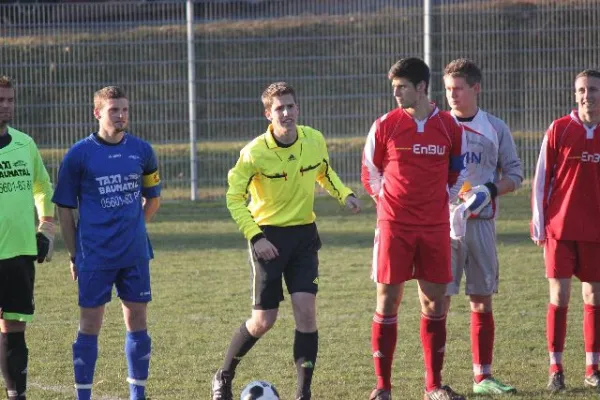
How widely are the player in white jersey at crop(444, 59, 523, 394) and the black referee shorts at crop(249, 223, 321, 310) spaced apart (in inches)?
36.2

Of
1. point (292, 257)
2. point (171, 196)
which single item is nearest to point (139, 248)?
point (292, 257)

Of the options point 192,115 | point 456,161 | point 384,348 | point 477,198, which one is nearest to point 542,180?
point 477,198

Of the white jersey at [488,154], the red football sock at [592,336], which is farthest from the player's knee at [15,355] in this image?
the red football sock at [592,336]

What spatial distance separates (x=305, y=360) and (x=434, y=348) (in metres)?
0.78

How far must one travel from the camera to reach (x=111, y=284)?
6695mm

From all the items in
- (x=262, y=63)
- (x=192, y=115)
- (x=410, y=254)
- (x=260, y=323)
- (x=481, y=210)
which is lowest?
(x=260, y=323)

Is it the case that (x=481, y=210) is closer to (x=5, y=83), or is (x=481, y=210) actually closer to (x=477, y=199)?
(x=477, y=199)

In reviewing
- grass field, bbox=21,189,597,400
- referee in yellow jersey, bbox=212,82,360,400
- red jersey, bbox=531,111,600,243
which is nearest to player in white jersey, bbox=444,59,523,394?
red jersey, bbox=531,111,600,243

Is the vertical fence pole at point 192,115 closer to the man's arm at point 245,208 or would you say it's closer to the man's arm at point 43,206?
the man's arm at point 43,206

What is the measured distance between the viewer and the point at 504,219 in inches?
608

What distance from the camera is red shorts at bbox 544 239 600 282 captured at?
7.34m

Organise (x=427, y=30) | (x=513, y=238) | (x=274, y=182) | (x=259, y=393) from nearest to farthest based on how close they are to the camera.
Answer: (x=259, y=393), (x=274, y=182), (x=513, y=238), (x=427, y=30)

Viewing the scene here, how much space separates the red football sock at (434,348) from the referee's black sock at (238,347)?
102 centimetres

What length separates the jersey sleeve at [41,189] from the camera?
6888 millimetres
